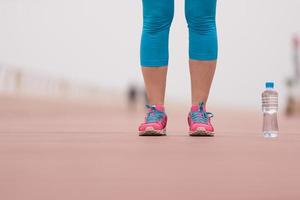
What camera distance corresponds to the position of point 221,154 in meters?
2.22

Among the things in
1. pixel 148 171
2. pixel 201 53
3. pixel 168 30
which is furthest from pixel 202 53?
pixel 148 171

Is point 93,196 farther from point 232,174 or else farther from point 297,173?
point 297,173

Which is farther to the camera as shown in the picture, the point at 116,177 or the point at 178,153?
the point at 178,153

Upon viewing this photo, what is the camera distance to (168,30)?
130 inches

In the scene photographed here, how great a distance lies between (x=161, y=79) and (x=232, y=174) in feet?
5.49

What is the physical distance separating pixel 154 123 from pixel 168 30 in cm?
53

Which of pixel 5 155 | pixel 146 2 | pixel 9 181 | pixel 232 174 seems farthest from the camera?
pixel 146 2

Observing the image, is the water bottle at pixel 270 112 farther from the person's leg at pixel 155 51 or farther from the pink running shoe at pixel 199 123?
the person's leg at pixel 155 51

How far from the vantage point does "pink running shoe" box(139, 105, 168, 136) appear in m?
3.18

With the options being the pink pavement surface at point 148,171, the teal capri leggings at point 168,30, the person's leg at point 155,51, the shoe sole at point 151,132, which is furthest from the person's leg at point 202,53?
the pink pavement surface at point 148,171

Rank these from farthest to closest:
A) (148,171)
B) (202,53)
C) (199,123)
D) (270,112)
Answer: (270,112) → (202,53) → (199,123) → (148,171)

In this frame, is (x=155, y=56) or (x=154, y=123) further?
(x=155, y=56)

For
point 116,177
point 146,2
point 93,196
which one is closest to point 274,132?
point 146,2

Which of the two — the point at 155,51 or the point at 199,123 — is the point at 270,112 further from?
the point at 155,51
